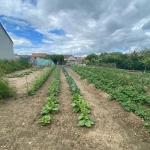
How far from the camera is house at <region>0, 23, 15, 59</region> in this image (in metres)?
22.0

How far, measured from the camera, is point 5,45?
→ 2289 centimetres

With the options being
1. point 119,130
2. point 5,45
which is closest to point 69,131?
point 119,130

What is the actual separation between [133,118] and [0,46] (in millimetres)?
25227

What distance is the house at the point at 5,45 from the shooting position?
21984 mm

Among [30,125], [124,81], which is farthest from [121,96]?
[30,125]

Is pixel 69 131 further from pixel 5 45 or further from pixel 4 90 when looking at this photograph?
pixel 5 45

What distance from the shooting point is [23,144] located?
8.14ft

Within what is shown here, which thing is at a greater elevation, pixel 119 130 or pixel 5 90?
pixel 5 90

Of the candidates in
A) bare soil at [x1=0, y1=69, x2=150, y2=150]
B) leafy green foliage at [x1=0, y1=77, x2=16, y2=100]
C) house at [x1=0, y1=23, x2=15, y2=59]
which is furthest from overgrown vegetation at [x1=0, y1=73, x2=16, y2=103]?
house at [x1=0, y1=23, x2=15, y2=59]

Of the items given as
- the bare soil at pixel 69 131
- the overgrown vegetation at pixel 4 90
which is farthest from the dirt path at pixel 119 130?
the overgrown vegetation at pixel 4 90

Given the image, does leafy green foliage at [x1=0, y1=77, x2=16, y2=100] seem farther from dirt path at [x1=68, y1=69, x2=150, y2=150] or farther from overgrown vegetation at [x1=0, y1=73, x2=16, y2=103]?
dirt path at [x1=68, y1=69, x2=150, y2=150]

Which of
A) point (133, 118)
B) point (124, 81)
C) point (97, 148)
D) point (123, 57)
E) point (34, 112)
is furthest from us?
point (123, 57)

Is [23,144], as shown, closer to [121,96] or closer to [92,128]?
[92,128]

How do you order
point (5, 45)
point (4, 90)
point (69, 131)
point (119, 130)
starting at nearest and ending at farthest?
→ 1. point (69, 131)
2. point (119, 130)
3. point (4, 90)
4. point (5, 45)
